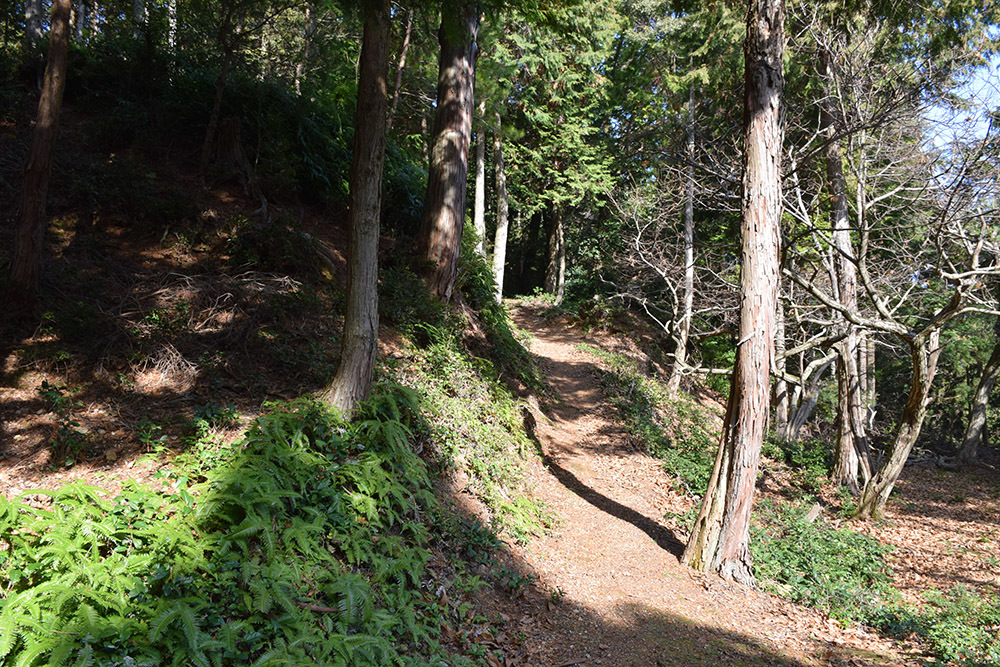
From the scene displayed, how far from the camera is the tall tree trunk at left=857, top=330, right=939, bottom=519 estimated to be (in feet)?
27.4

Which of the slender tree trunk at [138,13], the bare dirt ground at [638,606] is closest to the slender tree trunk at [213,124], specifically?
the slender tree trunk at [138,13]

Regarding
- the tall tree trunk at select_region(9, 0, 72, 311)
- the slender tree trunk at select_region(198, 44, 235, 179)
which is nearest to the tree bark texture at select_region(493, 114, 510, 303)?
the slender tree trunk at select_region(198, 44, 235, 179)

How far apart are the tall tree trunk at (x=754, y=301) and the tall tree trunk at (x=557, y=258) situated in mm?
16196

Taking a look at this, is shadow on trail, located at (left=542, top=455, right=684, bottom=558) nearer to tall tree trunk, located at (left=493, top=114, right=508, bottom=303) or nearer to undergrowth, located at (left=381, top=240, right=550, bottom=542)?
undergrowth, located at (left=381, top=240, right=550, bottom=542)

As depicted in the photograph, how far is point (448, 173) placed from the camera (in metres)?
9.33

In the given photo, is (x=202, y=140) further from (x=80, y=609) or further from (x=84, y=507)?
(x=80, y=609)

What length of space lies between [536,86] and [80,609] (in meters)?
19.5

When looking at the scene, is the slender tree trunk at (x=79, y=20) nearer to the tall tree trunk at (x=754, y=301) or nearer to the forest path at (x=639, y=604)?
the forest path at (x=639, y=604)

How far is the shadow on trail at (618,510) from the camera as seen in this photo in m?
7.18

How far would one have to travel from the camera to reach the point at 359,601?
3.70 metres

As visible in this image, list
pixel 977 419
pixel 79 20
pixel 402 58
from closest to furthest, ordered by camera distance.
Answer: pixel 402 58 → pixel 977 419 → pixel 79 20

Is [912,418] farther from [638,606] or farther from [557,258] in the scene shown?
[557,258]

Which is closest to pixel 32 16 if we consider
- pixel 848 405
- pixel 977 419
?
pixel 848 405

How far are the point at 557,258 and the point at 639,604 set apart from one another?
19.1 metres
